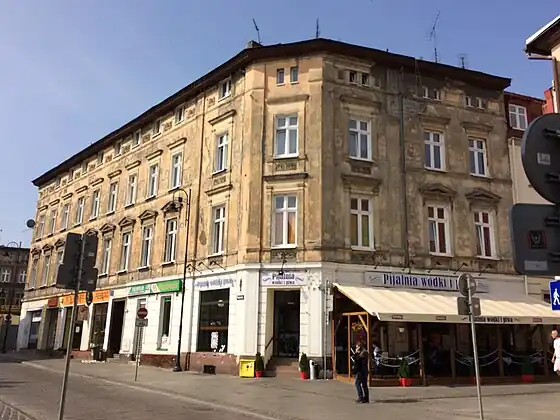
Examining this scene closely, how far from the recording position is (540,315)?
2195cm

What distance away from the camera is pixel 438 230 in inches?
969

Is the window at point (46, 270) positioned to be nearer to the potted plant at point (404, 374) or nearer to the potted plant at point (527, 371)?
the potted plant at point (404, 374)

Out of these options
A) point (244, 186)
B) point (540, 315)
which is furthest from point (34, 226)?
point (540, 315)

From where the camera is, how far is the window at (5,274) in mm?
73569

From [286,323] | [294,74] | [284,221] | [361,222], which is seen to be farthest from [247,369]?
[294,74]

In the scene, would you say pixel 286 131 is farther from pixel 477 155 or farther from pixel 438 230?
pixel 477 155

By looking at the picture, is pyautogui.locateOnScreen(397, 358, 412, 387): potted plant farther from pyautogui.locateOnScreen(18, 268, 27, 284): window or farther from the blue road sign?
pyautogui.locateOnScreen(18, 268, 27, 284): window

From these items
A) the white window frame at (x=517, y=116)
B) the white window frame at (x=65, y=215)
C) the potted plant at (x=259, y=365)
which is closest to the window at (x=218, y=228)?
the potted plant at (x=259, y=365)

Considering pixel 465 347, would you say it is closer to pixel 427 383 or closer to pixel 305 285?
pixel 427 383

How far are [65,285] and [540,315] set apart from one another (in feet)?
63.1

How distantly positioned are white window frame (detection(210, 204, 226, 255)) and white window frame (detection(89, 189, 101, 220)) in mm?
13892

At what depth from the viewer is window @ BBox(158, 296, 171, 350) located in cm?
2708

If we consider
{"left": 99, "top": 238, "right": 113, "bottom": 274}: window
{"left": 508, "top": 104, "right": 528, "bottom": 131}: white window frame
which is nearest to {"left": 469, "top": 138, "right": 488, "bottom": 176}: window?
{"left": 508, "top": 104, "right": 528, "bottom": 131}: white window frame

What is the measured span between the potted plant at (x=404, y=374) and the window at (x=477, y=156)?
10775 millimetres
